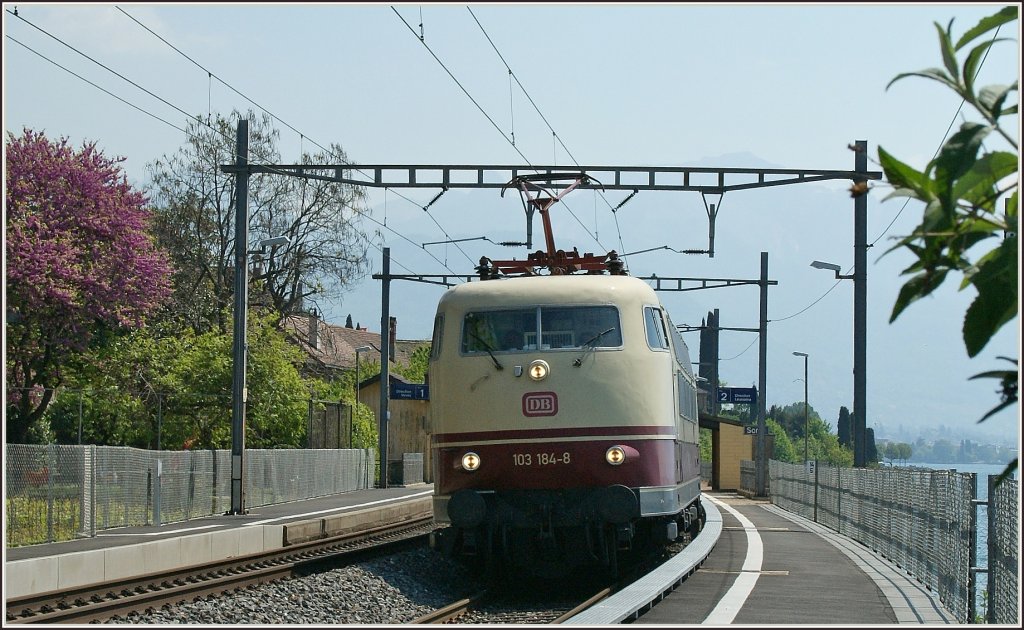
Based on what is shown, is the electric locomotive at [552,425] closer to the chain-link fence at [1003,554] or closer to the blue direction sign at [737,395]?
the chain-link fence at [1003,554]

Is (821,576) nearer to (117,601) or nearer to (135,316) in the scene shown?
(117,601)

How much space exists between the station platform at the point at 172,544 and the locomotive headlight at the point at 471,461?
444cm

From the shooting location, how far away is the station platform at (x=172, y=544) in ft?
48.0

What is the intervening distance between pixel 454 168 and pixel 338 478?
19.1m

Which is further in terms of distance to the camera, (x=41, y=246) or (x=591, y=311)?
(x=41, y=246)

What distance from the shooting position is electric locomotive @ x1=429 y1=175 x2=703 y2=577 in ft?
48.5

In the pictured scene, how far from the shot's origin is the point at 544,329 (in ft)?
50.4

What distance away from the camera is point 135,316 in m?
33.0

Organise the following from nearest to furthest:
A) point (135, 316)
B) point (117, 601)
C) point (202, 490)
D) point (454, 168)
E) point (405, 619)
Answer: point (117, 601) < point (405, 619) < point (454, 168) < point (202, 490) < point (135, 316)

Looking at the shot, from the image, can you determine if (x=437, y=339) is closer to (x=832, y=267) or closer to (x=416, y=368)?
(x=832, y=267)

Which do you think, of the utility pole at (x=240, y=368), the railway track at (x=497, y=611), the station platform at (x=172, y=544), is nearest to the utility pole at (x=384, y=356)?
the station platform at (x=172, y=544)

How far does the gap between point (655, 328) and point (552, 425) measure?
1891mm

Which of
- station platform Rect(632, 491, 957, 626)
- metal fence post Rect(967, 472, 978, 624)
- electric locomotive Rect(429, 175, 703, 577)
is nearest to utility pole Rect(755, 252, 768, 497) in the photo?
station platform Rect(632, 491, 957, 626)

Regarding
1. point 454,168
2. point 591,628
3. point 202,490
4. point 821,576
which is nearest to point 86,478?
point 202,490
